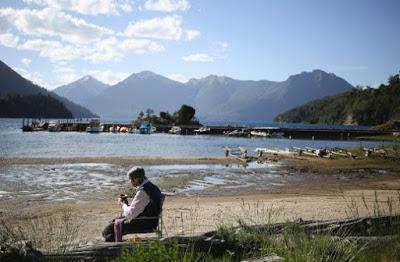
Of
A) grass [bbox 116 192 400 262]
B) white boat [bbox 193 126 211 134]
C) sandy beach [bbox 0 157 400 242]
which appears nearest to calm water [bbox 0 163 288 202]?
sandy beach [bbox 0 157 400 242]

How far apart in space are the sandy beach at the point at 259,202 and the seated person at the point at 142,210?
0.56m

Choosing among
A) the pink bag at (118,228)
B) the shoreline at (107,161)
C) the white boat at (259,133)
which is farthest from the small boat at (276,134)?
the pink bag at (118,228)

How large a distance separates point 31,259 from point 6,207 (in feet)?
42.9

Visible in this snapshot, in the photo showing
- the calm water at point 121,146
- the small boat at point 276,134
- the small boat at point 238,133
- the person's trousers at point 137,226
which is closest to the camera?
the person's trousers at point 137,226

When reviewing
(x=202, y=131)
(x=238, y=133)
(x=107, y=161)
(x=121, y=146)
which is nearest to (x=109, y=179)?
(x=107, y=161)

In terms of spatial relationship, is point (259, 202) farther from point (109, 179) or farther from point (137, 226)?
point (109, 179)

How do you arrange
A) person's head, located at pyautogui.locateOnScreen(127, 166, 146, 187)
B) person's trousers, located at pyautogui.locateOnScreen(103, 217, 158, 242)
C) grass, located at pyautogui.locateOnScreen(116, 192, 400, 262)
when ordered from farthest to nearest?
person's trousers, located at pyautogui.locateOnScreen(103, 217, 158, 242), person's head, located at pyautogui.locateOnScreen(127, 166, 146, 187), grass, located at pyautogui.locateOnScreen(116, 192, 400, 262)

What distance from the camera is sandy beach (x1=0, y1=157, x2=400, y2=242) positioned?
1373 centimetres

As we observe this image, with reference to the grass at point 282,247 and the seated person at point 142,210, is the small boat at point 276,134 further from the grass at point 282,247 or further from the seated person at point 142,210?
the seated person at point 142,210

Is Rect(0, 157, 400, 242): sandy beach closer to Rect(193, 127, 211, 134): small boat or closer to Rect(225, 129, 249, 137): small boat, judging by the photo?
Rect(225, 129, 249, 137): small boat

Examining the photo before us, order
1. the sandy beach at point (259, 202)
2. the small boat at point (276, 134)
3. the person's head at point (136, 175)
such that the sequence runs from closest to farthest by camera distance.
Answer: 1. the person's head at point (136, 175)
2. the sandy beach at point (259, 202)
3. the small boat at point (276, 134)

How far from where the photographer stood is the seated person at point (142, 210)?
8.55 metres

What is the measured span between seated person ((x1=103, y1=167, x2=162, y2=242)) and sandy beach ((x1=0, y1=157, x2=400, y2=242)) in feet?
1.84

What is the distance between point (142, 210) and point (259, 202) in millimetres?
10975
